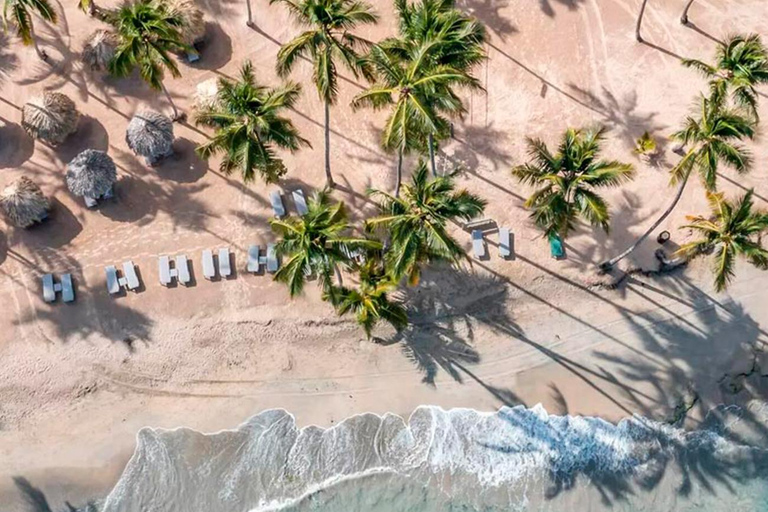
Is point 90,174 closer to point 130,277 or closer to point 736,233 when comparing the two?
point 130,277

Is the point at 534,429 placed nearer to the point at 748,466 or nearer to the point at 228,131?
the point at 748,466

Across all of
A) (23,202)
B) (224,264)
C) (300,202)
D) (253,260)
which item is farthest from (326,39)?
(23,202)

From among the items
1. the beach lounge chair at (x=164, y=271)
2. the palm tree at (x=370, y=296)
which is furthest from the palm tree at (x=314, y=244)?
the beach lounge chair at (x=164, y=271)

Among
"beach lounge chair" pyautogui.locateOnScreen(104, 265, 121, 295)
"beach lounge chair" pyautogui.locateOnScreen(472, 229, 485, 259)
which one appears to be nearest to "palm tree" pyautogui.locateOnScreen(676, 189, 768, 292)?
"beach lounge chair" pyautogui.locateOnScreen(472, 229, 485, 259)

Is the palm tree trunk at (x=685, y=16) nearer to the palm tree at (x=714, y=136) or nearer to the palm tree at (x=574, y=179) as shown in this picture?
the palm tree at (x=714, y=136)

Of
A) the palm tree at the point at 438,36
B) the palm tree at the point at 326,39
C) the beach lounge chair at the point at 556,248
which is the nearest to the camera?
the palm tree at the point at 326,39

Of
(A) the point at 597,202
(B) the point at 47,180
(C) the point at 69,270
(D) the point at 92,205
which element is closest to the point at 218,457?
(C) the point at 69,270

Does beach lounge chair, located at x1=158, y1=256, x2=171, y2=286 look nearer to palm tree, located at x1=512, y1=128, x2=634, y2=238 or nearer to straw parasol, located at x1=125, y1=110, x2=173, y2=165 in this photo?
straw parasol, located at x1=125, y1=110, x2=173, y2=165
